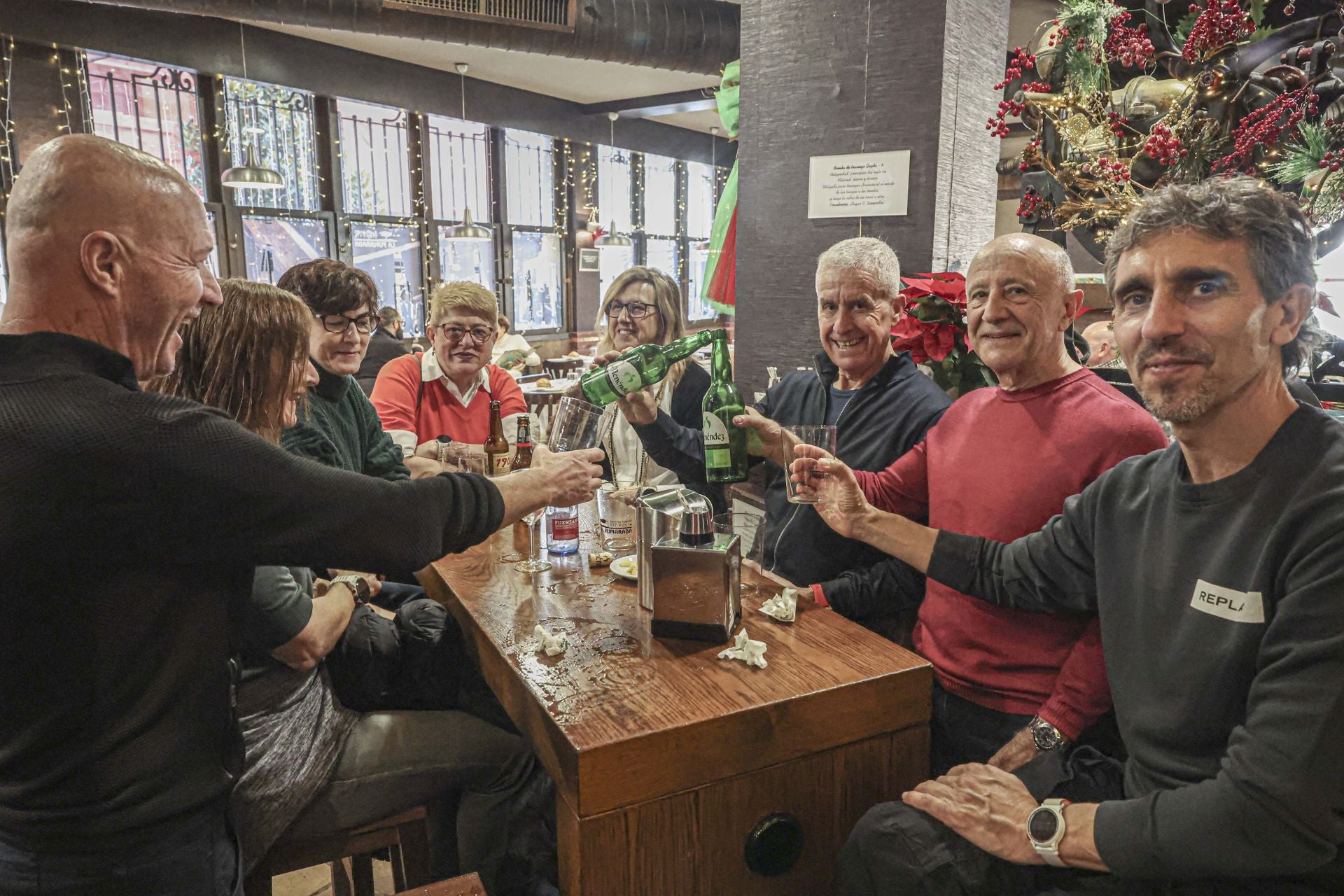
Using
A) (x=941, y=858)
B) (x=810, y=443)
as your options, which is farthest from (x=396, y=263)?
(x=941, y=858)

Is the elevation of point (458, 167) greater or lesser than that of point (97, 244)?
greater

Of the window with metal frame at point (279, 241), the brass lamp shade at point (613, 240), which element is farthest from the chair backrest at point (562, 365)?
the window with metal frame at point (279, 241)

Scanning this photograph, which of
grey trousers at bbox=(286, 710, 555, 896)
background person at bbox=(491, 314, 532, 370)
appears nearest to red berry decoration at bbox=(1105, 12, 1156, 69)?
grey trousers at bbox=(286, 710, 555, 896)

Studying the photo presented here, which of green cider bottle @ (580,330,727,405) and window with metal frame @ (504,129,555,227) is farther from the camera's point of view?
window with metal frame @ (504,129,555,227)

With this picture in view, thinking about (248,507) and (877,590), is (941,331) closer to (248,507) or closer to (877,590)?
(877,590)

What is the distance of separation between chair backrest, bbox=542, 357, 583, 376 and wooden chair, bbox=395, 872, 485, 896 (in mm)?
7963

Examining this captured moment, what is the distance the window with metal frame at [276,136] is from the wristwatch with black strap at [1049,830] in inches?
319

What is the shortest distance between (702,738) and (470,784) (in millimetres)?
766

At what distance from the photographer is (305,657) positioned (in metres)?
1.53

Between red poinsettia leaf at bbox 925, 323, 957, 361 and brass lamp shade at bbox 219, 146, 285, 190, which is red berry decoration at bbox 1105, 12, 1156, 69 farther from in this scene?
brass lamp shade at bbox 219, 146, 285, 190

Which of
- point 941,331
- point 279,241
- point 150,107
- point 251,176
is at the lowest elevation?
point 941,331

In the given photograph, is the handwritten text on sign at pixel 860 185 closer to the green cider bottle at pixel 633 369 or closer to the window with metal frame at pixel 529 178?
the green cider bottle at pixel 633 369

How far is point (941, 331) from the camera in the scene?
2.21m

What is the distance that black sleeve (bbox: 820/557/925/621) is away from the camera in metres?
1.87
